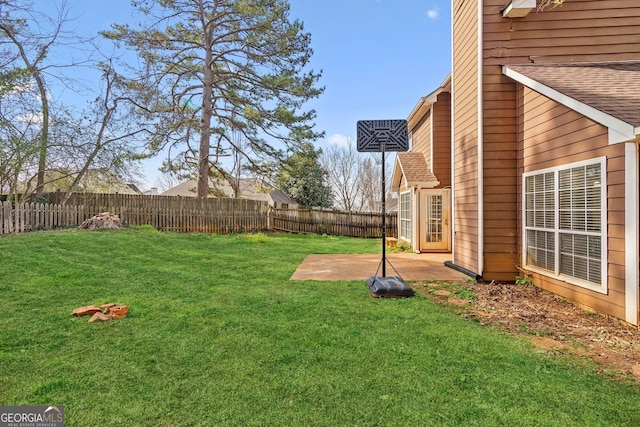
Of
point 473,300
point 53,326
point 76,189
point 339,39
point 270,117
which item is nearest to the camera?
point 53,326

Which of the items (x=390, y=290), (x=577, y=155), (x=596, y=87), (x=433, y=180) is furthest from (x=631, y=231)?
(x=433, y=180)

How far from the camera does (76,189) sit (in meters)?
10.5

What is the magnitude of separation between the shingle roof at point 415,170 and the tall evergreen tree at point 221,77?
5.98 meters

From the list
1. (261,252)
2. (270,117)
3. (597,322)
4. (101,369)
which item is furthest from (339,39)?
(101,369)

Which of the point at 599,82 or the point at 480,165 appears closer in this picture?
the point at 599,82

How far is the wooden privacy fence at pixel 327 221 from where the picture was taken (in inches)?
558

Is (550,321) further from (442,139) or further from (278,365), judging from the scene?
(442,139)

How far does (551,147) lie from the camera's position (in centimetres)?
427

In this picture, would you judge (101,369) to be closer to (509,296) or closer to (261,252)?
(509,296)

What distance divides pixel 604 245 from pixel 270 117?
1245 centimetres

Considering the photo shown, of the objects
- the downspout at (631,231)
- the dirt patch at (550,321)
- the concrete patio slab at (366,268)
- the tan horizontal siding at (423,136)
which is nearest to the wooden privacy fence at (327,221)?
the tan horizontal siding at (423,136)

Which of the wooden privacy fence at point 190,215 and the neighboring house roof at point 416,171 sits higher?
the neighboring house roof at point 416,171

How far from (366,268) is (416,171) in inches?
148

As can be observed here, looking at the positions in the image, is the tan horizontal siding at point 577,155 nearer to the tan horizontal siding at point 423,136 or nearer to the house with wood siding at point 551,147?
the house with wood siding at point 551,147
